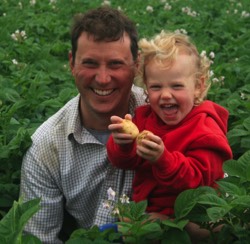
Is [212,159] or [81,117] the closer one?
[212,159]

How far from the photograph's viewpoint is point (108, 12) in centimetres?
371

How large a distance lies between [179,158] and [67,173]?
2.91 feet

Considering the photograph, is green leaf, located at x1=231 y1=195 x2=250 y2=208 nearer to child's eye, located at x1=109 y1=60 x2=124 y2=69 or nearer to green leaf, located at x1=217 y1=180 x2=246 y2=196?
green leaf, located at x1=217 y1=180 x2=246 y2=196

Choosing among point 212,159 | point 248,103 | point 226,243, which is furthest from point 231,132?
point 226,243

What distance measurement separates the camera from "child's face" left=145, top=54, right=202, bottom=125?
3.21m

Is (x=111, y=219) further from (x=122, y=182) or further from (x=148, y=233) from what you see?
(x=148, y=233)

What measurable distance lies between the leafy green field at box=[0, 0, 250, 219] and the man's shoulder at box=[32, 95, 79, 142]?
0.22 ft

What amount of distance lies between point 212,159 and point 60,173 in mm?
963

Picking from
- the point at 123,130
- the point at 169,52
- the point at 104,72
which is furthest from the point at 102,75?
the point at 123,130

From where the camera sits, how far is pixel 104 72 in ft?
11.7

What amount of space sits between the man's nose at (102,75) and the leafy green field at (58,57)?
522mm

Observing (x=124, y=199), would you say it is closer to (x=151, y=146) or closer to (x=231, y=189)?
(x=151, y=146)

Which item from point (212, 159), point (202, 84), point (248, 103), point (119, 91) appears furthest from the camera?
point (248, 103)

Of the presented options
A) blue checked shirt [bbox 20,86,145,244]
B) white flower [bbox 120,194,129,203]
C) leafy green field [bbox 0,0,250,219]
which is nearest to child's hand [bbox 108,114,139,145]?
white flower [bbox 120,194,129,203]
